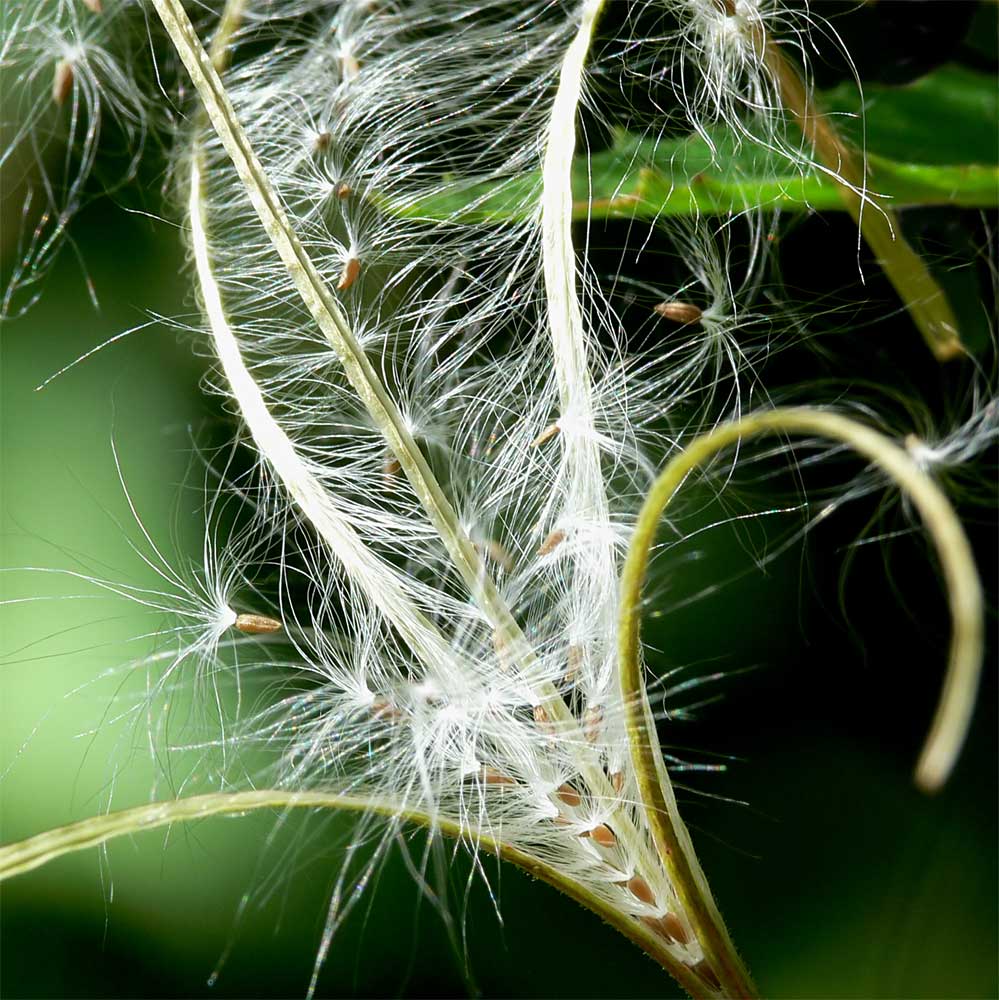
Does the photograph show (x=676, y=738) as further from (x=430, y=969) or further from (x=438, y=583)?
(x=438, y=583)

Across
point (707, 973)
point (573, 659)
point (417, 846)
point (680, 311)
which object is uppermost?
point (680, 311)

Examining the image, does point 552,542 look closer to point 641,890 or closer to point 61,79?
point 641,890

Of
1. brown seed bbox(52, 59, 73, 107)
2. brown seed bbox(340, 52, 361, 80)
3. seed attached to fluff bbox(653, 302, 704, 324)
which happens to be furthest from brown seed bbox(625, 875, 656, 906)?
brown seed bbox(52, 59, 73, 107)

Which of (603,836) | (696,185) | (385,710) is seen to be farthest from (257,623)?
(696,185)

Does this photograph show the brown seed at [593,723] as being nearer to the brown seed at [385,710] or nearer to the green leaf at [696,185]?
the brown seed at [385,710]

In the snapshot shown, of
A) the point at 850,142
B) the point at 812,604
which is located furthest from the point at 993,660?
the point at 850,142

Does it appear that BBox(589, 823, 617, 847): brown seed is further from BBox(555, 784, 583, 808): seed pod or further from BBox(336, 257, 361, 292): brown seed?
→ BBox(336, 257, 361, 292): brown seed
